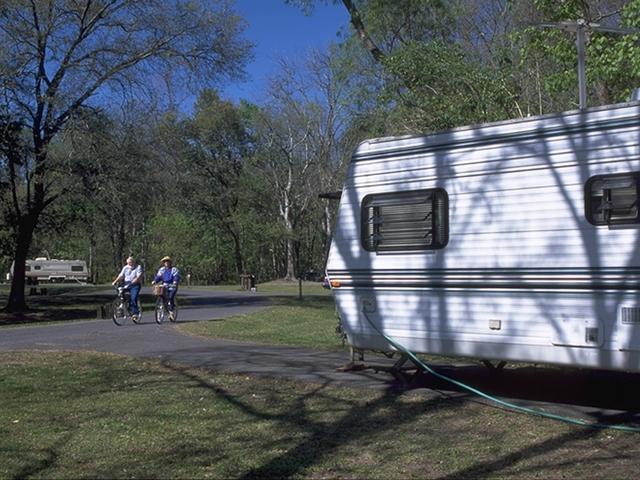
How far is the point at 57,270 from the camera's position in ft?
200

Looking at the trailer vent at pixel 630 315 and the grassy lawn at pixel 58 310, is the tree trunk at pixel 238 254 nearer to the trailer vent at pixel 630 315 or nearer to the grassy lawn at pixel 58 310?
the grassy lawn at pixel 58 310

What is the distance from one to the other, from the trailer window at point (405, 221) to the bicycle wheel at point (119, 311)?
11.5 m

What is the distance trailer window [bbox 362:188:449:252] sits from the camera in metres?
8.55

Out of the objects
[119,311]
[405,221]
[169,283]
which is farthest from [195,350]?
[119,311]

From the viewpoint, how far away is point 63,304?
33.4 meters

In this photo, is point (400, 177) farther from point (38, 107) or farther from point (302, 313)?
point (38, 107)

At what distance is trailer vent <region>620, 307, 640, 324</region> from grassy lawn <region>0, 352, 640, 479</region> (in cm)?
98

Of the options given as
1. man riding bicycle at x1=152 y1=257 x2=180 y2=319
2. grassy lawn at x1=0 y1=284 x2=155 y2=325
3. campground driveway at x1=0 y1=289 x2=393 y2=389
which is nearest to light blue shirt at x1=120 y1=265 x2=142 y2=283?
man riding bicycle at x1=152 y1=257 x2=180 y2=319

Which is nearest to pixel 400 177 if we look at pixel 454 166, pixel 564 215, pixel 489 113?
pixel 454 166

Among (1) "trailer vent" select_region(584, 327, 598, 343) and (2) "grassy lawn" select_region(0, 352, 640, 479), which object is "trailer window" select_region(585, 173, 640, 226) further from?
(2) "grassy lawn" select_region(0, 352, 640, 479)

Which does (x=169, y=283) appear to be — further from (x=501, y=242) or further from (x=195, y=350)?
(x=501, y=242)

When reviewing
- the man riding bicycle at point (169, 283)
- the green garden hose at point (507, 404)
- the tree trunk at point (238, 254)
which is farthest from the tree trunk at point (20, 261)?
the tree trunk at point (238, 254)

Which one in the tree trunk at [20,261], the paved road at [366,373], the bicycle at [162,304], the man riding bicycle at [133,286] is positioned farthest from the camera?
the tree trunk at [20,261]

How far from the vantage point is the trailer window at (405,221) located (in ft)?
28.1
